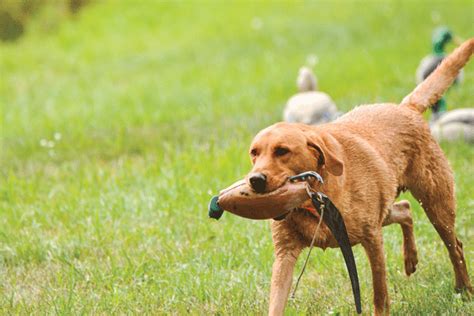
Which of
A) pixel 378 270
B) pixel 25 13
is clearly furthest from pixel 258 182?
pixel 25 13

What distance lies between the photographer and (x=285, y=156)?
3482 mm

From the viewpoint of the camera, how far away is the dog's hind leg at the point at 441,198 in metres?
4.47

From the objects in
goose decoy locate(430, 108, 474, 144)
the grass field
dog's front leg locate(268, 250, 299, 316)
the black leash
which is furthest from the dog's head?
goose decoy locate(430, 108, 474, 144)

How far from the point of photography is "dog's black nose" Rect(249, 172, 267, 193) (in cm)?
337

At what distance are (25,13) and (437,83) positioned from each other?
12.6 m

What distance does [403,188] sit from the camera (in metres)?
4.48

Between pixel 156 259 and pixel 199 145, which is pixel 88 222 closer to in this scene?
pixel 156 259

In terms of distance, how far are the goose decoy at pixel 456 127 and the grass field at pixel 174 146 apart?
0.17 m

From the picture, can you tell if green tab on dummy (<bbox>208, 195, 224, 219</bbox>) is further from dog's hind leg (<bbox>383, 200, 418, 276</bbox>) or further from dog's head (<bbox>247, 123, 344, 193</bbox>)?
dog's hind leg (<bbox>383, 200, 418, 276</bbox>)

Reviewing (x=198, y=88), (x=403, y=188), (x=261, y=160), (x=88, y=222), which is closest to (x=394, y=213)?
(x=403, y=188)

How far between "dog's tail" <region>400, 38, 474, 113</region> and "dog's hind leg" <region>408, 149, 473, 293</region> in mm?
364

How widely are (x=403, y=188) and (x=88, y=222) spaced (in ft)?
8.53

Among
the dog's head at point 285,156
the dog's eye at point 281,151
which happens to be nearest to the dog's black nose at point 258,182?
the dog's head at point 285,156

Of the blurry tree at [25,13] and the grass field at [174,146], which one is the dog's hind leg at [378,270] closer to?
the grass field at [174,146]
